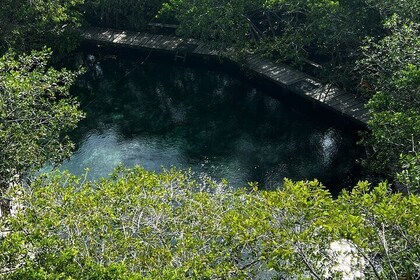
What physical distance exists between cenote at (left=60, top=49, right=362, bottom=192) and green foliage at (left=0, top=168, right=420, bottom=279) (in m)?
10.5

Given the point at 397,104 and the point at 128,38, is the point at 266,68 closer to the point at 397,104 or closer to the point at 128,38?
the point at 128,38

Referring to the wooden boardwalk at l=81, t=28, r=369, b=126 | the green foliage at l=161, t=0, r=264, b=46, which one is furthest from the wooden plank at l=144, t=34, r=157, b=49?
the green foliage at l=161, t=0, r=264, b=46

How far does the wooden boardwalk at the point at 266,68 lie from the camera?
1145 inches

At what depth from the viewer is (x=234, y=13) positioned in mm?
32125

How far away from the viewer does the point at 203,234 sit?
15.3 metres

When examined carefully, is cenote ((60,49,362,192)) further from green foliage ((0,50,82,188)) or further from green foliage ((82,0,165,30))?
green foliage ((0,50,82,188))

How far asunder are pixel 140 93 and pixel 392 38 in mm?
18595

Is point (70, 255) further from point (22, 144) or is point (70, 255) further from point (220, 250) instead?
point (22, 144)

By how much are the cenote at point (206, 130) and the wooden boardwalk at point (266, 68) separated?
151 centimetres

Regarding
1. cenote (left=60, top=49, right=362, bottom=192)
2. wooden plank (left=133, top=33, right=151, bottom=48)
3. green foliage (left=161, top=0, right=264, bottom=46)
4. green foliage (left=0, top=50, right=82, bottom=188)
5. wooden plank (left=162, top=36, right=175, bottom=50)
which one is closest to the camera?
green foliage (left=0, top=50, right=82, bottom=188)

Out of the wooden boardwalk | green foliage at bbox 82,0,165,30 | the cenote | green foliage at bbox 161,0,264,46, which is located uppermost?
green foliage at bbox 161,0,264,46

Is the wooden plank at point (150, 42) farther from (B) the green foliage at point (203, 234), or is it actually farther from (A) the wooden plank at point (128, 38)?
(B) the green foliage at point (203, 234)

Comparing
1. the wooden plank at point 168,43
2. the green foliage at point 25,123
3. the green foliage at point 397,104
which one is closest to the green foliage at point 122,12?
the wooden plank at point 168,43

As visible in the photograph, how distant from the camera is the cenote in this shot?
90.0 feet
